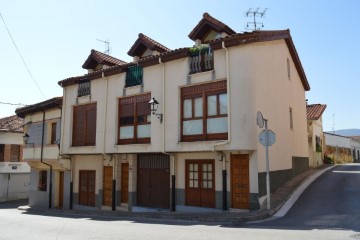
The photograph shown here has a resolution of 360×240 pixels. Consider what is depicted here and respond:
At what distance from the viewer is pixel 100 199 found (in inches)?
738

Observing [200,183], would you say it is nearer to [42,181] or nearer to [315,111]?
[42,181]

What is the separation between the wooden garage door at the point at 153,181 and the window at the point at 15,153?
19.0 metres

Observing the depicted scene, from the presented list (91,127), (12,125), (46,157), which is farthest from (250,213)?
(12,125)

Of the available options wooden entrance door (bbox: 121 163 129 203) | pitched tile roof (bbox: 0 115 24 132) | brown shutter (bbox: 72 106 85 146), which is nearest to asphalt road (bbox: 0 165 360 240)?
wooden entrance door (bbox: 121 163 129 203)

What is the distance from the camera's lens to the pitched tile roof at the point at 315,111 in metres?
26.9

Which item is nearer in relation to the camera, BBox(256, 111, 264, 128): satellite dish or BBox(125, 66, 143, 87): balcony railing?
BBox(256, 111, 264, 128): satellite dish

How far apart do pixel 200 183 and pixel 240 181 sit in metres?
1.91

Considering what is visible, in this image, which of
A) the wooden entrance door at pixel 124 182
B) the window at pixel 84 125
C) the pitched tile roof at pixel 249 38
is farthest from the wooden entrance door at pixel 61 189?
the pitched tile roof at pixel 249 38

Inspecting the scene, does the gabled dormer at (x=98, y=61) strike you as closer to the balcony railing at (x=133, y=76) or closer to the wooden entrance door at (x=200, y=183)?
the balcony railing at (x=133, y=76)

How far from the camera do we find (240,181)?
13625mm

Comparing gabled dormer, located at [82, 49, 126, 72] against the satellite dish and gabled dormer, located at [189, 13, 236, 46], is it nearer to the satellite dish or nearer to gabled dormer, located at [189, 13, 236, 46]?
gabled dormer, located at [189, 13, 236, 46]

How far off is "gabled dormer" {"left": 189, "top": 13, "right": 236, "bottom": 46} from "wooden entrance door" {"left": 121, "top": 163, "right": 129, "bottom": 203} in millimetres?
7358

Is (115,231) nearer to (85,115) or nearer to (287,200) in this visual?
(287,200)

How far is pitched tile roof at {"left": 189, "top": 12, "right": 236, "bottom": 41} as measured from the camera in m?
15.4
